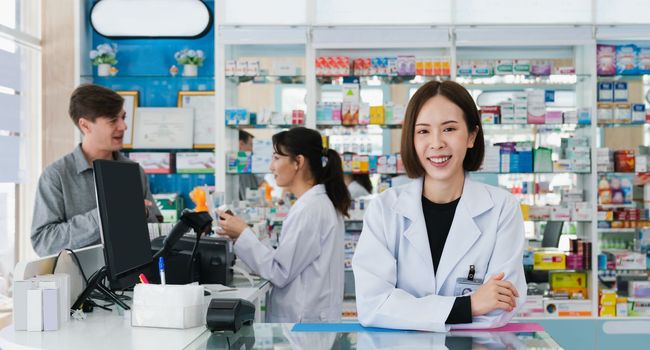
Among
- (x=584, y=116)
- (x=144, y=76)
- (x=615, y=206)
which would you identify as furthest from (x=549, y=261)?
(x=144, y=76)

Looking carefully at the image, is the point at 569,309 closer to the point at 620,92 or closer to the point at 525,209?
the point at 525,209

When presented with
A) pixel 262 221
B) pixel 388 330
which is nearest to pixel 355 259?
pixel 388 330

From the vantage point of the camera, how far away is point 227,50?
5.34 m

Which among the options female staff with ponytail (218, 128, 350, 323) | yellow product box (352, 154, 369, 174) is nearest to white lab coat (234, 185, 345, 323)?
female staff with ponytail (218, 128, 350, 323)

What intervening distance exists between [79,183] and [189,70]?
2590 mm

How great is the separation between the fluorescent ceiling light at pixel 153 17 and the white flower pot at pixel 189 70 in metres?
0.28

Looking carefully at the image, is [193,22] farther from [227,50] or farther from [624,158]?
[624,158]

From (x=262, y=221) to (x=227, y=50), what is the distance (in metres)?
1.35

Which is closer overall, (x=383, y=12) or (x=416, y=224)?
(x=416, y=224)

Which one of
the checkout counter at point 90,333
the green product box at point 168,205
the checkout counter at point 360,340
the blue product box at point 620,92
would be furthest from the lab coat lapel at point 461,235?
the green product box at point 168,205

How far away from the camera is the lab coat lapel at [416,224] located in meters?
2.26

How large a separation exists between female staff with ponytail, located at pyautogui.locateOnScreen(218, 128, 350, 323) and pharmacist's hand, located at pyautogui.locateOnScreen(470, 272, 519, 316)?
1.26m

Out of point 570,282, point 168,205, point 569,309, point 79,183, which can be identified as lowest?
point 569,309

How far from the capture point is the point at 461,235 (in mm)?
2256
